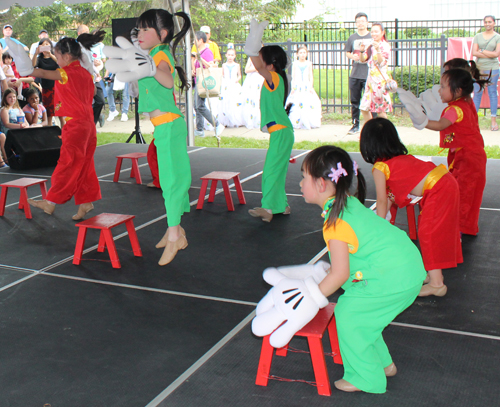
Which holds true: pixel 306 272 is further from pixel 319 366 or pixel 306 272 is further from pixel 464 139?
pixel 464 139

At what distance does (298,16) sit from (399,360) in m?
21.4

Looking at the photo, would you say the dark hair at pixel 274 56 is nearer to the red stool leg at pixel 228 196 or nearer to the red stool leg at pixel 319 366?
the red stool leg at pixel 228 196

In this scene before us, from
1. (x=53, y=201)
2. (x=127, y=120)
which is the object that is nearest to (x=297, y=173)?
(x=53, y=201)

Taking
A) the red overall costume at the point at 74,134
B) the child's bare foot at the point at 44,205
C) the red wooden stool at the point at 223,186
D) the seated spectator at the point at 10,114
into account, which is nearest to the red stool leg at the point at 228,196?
the red wooden stool at the point at 223,186

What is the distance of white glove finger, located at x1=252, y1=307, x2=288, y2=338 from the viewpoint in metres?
2.11

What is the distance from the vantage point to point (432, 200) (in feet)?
10.5

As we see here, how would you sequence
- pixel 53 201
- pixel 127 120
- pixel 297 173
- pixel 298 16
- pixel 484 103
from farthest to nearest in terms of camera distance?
pixel 298 16
pixel 127 120
pixel 484 103
pixel 297 173
pixel 53 201

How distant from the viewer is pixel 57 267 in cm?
376

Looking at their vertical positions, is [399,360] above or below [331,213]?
below

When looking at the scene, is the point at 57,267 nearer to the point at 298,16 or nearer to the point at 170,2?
the point at 170,2

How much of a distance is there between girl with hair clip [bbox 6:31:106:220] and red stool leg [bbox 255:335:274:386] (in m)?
3.11

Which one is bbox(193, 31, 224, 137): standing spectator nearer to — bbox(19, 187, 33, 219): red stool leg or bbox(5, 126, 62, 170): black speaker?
bbox(5, 126, 62, 170): black speaker

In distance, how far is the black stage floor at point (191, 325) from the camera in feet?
7.42

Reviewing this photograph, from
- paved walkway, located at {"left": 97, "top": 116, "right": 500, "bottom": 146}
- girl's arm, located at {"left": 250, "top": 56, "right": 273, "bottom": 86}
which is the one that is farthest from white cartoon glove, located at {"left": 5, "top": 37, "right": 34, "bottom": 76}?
paved walkway, located at {"left": 97, "top": 116, "right": 500, "bottom": 146}
